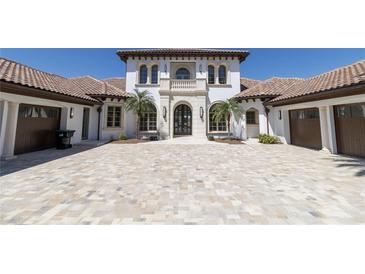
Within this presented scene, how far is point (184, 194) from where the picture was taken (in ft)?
13.1

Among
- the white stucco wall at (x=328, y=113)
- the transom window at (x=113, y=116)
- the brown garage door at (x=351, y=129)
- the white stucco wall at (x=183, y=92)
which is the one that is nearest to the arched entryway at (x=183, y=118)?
the white stucco wall at (x=183, y=92)

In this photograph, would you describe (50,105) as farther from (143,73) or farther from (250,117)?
(250,117)

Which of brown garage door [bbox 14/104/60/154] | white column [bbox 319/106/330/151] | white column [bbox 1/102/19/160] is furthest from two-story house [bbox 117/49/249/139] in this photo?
white column [bbox 1/102/19/160]

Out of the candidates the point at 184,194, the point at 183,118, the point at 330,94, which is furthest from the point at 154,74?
the point at 184,194

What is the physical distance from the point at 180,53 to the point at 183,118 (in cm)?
652

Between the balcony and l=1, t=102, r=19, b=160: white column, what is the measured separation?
1083 centimetres

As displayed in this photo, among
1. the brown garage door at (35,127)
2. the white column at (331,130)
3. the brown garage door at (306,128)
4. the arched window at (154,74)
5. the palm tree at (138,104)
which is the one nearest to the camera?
the brown garage door at (35,127)

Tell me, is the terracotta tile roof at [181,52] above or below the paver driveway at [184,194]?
above

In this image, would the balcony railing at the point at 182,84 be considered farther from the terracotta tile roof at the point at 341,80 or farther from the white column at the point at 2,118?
the white column at the point at 2,118

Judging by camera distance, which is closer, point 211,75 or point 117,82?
point 211,75

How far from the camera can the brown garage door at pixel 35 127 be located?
337 inches

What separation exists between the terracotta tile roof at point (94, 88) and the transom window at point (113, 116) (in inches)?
55.3

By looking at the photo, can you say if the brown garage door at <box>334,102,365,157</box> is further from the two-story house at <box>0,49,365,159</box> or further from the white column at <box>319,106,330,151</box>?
the white column at <box>319,106,330,151</box>
